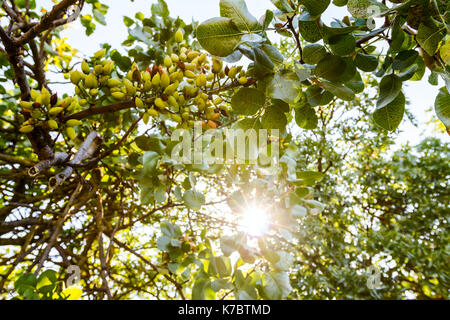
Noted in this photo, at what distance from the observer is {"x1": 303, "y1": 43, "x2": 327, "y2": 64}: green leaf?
0.54 m

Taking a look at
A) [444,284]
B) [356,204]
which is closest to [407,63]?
[444,284]

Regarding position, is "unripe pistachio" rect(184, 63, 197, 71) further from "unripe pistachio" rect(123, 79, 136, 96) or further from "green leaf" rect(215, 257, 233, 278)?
"green leaf" rect(215, 257, 233, 278)

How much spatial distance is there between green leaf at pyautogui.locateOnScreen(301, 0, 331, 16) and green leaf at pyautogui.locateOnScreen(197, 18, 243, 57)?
13 cm

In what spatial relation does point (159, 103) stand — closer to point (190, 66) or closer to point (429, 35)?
point (190, 66)

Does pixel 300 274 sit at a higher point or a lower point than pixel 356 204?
lower

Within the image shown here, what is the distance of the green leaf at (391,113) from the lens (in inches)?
23.0

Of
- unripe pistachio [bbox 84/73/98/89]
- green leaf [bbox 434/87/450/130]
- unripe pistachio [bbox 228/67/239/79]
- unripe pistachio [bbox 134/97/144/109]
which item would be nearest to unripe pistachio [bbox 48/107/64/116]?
unripe pistachio [bbox 84/73/98/89]

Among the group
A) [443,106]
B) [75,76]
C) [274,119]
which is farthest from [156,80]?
[443,106]

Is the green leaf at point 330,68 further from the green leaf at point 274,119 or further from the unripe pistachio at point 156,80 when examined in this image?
the unripe pistachio at point 156,80

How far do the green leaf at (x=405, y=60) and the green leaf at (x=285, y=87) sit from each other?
0.20m

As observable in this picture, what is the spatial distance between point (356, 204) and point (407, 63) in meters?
2.29
